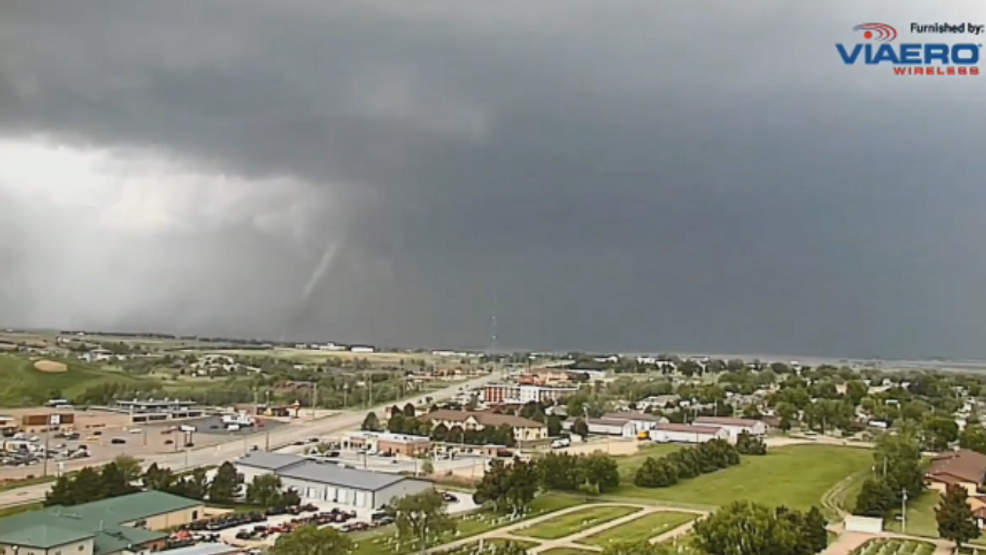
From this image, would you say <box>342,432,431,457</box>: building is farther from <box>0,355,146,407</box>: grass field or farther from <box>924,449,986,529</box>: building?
<box>0,355,146,407</box>: grass field

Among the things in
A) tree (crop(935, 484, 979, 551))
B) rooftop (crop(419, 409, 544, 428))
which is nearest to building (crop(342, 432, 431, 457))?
rooftop (crop(419, 409, 544, 428))

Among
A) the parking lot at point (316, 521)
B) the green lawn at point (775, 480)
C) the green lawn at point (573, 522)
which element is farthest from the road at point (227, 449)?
the green lawn at point (775, 480)

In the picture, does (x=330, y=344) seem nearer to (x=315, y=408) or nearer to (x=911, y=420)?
(x=315, y=408)

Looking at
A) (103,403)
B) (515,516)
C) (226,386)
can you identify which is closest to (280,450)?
(515,516)

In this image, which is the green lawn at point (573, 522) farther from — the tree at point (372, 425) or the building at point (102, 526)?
the tree at point (372, 425)

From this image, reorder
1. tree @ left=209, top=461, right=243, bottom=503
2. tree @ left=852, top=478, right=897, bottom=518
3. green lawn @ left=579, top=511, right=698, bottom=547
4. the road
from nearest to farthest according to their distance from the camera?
1. green lawn @ left=579, top=511, right=698, bottom=547
2. tree @ left=852, top=478, right=897, bottom=518
3. tree @ left=209, top=461, right=243, bottom=503
4. the road

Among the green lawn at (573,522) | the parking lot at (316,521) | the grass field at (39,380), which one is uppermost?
the grass field at (39,380)
